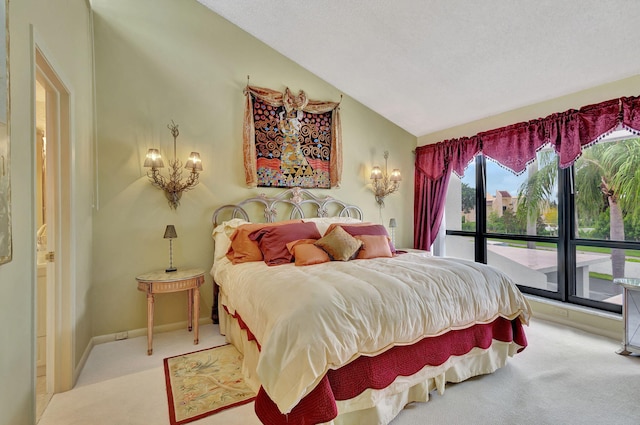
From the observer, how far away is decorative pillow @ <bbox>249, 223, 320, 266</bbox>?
2838 mm

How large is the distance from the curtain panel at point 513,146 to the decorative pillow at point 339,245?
2.19 metres

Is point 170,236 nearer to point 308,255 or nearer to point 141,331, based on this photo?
point 141,331

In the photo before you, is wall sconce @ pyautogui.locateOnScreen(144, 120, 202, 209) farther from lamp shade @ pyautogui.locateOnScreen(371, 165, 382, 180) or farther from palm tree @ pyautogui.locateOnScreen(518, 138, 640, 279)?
palm tree @ pyautogui.locateOnScreen(518, 138, 640, 279)

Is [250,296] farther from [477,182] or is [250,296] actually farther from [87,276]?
[477,182]

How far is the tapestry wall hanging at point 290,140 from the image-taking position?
3635 millimetres

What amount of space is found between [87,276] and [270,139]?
2.39 meters

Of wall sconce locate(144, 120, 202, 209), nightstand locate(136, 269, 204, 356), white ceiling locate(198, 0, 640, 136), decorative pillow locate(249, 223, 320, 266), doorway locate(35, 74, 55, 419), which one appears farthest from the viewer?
wall sconce locate(144, 120, 202, 209)

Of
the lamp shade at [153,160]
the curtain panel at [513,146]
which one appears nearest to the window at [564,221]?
the curtain panel at [513,146]

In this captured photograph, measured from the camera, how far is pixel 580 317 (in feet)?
10.3

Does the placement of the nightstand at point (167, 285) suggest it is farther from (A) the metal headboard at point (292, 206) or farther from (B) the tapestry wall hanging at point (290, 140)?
(B) the tapestry wall hanging at point (290, 140)

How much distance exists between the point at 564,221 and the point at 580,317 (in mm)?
1046

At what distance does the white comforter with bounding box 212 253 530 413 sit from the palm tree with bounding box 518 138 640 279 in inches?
67.7

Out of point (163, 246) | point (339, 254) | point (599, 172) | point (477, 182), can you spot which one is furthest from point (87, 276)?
point (599, 172)

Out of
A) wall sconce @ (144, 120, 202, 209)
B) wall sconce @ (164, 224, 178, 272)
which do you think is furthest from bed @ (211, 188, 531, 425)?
wall sconce @ (144, 120, 202, 209)
